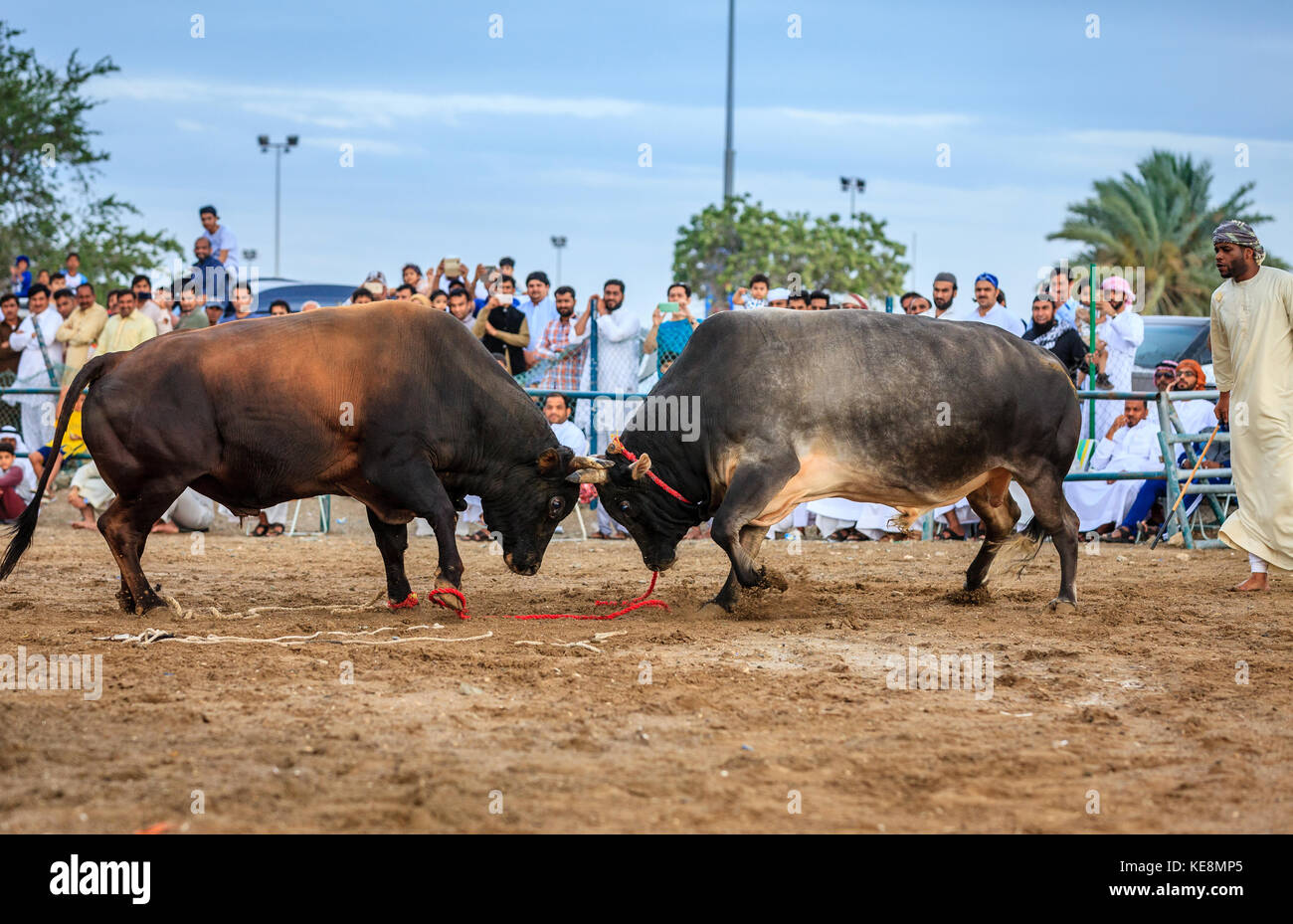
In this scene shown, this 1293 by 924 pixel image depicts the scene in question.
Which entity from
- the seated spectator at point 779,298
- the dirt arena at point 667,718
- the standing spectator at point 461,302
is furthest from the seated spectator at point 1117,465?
the standing spectator at point 461,302

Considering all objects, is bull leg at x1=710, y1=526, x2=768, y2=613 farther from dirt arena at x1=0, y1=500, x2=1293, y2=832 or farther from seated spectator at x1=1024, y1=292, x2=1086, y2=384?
seated spectator at x1=1024, y1=292, x2=1086, y2=384

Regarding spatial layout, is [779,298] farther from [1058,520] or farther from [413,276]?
A: [1058,520]

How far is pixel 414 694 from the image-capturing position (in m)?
5.23

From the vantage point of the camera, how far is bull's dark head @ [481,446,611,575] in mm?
7711

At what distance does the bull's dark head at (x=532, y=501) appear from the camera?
25.3 ft

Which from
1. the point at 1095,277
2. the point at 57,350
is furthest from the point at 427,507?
the point at 57,350

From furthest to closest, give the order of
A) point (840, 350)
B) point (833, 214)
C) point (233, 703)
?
point (833, 214)
point (840, 350)
point (233, 703)

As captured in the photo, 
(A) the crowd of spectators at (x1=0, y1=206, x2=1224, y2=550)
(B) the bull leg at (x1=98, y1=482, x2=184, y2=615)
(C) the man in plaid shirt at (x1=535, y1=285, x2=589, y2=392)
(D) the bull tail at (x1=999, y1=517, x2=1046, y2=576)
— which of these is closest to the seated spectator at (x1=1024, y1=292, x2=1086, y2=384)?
(A) the crowd of spectators at (x1=0, y1=206, x2=1224, y2=550)

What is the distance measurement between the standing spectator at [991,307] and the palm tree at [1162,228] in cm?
1809

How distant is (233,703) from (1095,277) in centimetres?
957

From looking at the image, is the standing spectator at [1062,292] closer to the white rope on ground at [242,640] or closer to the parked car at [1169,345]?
the parked car at [1169,345]

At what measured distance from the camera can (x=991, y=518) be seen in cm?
812

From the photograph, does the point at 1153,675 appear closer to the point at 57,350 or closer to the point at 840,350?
the point at 840,350

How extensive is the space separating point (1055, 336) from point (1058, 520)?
4229mm
